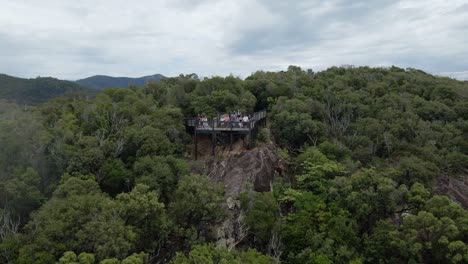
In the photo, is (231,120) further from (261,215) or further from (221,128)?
(261,215)

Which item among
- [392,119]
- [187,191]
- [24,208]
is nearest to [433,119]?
[392,119]

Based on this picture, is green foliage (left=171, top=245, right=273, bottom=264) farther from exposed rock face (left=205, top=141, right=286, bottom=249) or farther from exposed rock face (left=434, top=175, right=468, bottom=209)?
exposed rock face (left=434, top=175, right=468, bottom=209)

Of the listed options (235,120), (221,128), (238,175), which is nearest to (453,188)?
(238,175)

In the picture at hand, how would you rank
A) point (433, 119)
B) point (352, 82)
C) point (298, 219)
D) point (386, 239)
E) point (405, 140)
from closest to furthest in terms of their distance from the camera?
point (386, 239)
point (298, 219)
point (405, 140)
point (433, 119)
point (352, 82)

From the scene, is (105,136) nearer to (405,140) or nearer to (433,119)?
(405,140)

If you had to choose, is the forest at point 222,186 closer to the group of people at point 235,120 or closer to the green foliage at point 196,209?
the green foliage at point 196,209

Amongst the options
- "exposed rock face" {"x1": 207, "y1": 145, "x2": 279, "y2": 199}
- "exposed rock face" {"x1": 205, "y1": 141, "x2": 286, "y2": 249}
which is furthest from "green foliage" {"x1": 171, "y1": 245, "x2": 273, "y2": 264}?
"exposed rock face" {"x1": 207, "y1": 145, "x2": 279, "y2": 199}

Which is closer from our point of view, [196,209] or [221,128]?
[196,209]
